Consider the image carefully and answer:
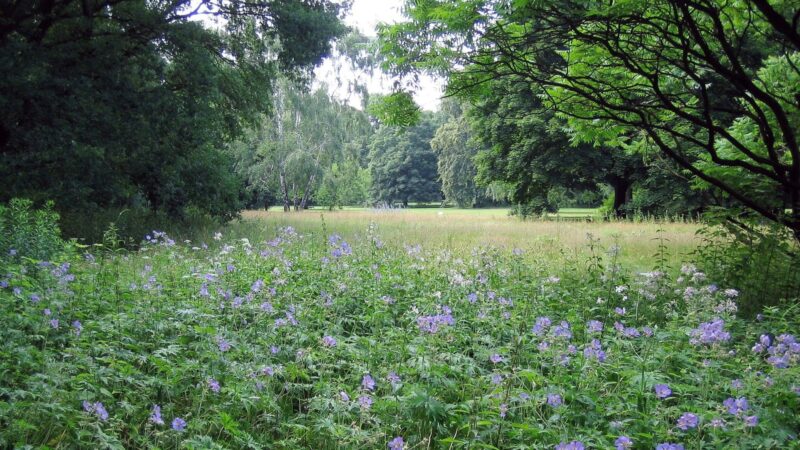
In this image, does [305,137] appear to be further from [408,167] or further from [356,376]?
[408,167]

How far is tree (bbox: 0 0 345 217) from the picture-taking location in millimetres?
9789

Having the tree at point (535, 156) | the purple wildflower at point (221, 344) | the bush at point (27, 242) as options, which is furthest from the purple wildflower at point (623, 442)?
the tree at point (535, 156)

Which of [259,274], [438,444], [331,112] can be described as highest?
[331,112]

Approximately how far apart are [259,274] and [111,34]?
350 inches

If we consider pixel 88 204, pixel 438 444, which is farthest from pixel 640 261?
pixel 88 204

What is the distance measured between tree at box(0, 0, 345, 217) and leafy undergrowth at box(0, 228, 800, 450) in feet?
21.6

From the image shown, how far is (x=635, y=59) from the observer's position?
6125 mm

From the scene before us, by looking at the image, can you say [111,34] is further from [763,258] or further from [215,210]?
[763,258]

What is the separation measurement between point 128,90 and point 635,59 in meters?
9.93

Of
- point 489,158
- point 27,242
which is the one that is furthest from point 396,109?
point 489,158

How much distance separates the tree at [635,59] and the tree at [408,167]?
5401cm

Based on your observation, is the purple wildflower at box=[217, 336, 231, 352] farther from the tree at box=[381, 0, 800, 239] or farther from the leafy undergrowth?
the tree at box=[381, 0, 800, 239]

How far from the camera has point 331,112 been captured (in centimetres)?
2842

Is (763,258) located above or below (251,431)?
above
